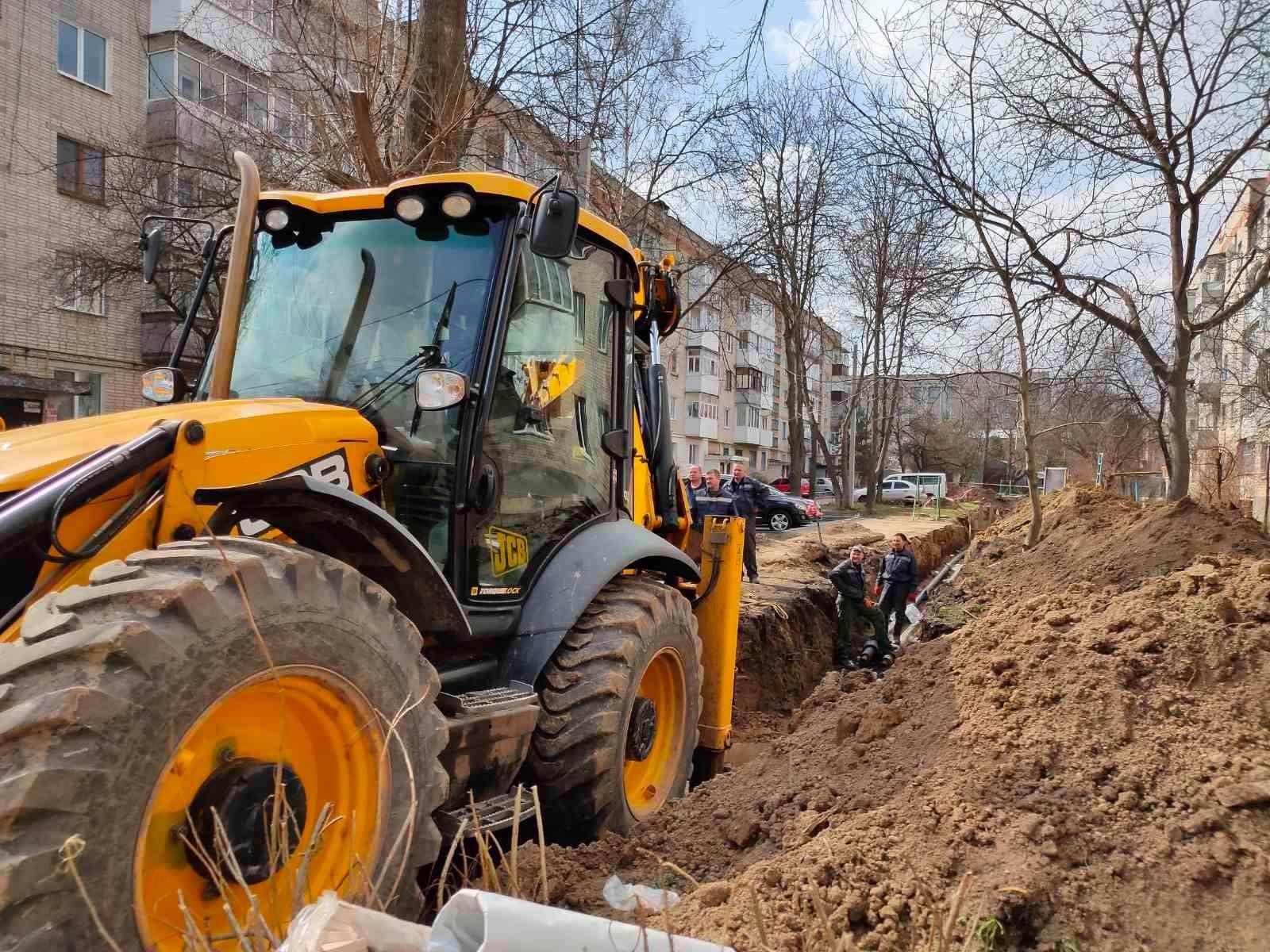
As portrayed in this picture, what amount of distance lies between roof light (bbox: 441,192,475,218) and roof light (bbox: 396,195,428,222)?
0.10 metres

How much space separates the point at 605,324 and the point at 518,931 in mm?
3095

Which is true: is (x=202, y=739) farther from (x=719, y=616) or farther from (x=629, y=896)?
(x=719, y=616)

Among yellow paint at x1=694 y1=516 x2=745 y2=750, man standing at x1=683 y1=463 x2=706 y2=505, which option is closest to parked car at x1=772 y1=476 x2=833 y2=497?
man standing at x1=683 y1=463 x2=706 y2=505

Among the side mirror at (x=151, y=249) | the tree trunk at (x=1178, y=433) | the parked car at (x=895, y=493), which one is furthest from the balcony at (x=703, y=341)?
the side mirror at (x=151, y=249)

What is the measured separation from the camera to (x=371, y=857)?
2.58 metres

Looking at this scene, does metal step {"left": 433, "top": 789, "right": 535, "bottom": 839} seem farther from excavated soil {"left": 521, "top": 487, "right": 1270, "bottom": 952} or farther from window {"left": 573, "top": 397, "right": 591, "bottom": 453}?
window {"left": 573, "top": 397, "right": 591, "bottom": 453}

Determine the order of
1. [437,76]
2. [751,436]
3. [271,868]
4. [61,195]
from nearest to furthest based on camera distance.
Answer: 1. [271,868]
2. [437,76]
3. [61,195]
4. [751,436]

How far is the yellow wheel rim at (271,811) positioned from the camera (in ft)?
7.00

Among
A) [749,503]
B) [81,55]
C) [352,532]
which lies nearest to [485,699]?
[352,532]

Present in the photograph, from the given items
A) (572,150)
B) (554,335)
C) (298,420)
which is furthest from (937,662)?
(572,150)

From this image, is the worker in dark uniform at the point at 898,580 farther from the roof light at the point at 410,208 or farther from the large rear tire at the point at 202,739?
the large rear tire at the point at 202,739

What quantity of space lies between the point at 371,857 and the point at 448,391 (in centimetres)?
155

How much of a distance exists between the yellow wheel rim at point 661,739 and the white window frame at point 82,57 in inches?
891

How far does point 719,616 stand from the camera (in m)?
5.68
